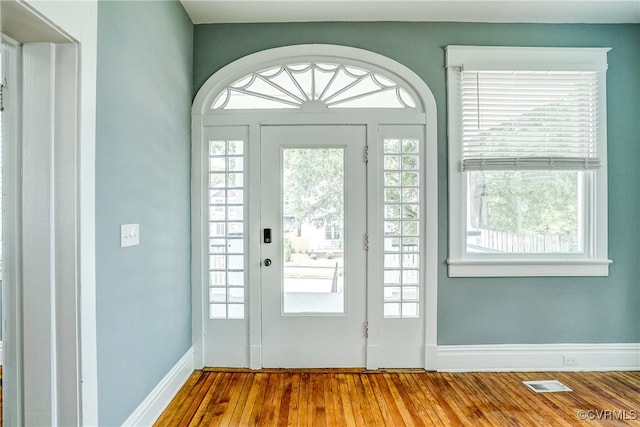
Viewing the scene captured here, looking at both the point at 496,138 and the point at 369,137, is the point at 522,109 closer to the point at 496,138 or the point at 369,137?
the point at 496,138

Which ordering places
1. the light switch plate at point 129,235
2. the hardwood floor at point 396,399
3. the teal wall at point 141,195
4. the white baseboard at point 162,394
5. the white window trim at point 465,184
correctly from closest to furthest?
1. the teal wall at point 141,195
2. the light switch plate at point 129,235
3. the white baseboard at point 162,394
4. the hardwood floor at point 396,399
5. the white window trim at point 465,184

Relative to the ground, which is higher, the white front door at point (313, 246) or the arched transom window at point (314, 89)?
the arched transom window at point (314, 89)

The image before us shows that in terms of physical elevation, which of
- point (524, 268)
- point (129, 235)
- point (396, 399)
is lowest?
point (396, 399)

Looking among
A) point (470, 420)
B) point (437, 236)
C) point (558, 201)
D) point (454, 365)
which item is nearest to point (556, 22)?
point (558, 201)

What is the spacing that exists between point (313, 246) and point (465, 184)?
1.30 m

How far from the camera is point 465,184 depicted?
2.80 meters

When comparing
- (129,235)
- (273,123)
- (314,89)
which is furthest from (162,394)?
(314,89)

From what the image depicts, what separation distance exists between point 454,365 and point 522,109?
2087 mm

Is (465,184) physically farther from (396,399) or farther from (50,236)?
(50,236)

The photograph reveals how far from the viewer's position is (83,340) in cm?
153

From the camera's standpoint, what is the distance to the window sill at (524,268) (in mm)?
2775

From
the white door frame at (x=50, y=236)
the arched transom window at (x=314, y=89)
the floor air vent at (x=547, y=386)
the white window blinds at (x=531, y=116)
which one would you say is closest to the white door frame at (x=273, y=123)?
the arched transom window at (x=314, y=89)

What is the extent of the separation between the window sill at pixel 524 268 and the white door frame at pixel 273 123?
8.8 inches

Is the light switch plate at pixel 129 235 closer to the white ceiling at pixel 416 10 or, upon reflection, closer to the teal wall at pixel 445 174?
the teal wall at pixel 445 174
